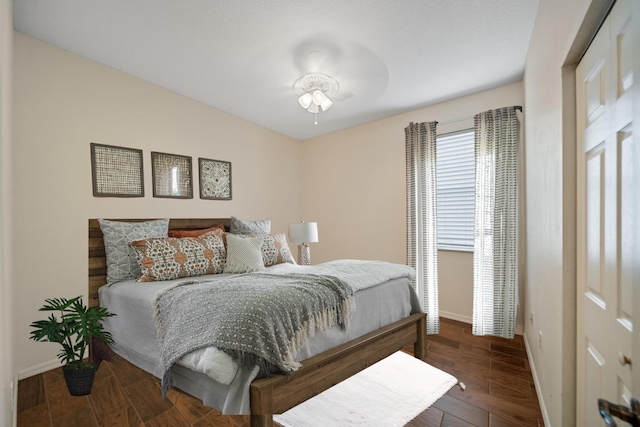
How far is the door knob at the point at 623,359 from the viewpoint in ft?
2.67

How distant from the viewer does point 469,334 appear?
311 centimetres

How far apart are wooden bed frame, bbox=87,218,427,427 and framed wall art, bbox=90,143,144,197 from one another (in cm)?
30

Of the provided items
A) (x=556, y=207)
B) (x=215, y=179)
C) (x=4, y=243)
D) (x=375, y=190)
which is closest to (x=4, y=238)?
(x=4, y=243)

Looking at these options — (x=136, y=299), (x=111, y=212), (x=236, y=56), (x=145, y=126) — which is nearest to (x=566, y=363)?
(x=136, y=299)

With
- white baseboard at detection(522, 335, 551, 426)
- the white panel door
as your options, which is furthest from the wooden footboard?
the white panel door

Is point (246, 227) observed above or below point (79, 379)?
above

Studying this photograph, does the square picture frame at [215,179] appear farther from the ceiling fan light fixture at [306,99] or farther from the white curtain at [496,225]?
the white curtain at [496,225]

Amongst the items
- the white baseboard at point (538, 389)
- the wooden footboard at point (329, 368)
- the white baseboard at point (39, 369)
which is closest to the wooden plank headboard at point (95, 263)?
the white baseboard at point (39, 369)

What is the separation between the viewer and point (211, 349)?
1.39 meters

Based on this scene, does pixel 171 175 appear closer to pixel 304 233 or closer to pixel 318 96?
pixel 304 233

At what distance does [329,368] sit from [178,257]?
1.61 metres

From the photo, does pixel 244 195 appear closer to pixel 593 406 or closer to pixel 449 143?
pixel 449 143

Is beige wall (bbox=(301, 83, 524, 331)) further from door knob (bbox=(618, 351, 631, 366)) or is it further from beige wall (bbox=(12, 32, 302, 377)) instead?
door knob (bbox=(618, 351, 631, 366))

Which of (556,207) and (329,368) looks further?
(329,368)
